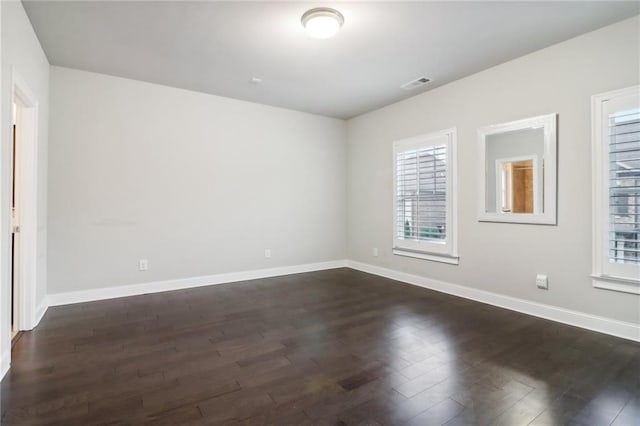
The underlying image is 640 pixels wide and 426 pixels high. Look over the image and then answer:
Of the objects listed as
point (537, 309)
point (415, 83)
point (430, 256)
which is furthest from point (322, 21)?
point (537, 309)

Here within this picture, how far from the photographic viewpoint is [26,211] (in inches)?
116

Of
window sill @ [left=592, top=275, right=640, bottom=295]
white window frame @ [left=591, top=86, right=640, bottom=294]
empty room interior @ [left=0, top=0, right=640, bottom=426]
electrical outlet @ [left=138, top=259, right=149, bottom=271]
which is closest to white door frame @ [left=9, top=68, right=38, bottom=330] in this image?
empty room interior @ [left=0, top=0, right=640, bottom=426]

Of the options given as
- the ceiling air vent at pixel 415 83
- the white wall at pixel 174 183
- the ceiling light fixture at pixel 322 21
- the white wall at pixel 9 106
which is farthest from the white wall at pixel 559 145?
the white wall at pixel 9 106

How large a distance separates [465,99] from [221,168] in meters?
3.55

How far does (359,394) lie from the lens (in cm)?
197

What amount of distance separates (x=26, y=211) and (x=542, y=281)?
17.0ft

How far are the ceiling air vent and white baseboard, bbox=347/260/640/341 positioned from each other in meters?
2.73

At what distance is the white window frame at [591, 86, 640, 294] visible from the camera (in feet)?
9.34

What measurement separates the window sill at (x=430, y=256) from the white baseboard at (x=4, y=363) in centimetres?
446

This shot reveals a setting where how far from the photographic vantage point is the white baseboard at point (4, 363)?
2.11m

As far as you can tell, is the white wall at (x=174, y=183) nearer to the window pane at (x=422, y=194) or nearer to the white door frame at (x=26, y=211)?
the white door frame at (x=26, y=211)

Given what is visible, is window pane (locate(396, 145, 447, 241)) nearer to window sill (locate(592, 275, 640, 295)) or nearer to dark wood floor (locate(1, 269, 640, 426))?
dark wood floor (locate(1, 269, 640, 426))

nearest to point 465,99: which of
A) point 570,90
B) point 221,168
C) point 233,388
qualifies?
point 570,90

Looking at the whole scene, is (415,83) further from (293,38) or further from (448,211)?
(293,38)
